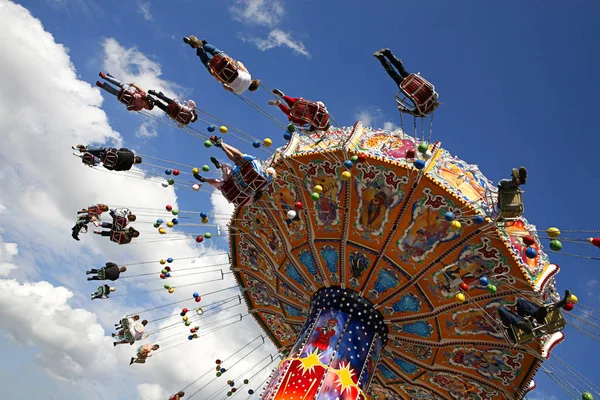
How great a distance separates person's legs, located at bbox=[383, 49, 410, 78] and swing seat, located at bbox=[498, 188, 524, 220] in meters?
3.12

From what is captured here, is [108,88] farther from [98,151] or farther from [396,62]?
[396,62]

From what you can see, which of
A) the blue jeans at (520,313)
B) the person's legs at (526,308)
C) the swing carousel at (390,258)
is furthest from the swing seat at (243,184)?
the person's legs at (526,308)

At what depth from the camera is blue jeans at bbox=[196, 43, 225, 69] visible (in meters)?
9.30

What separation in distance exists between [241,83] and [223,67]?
1.61ft

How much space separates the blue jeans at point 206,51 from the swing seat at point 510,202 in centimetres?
647

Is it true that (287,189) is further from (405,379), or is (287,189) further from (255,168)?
(405,379)

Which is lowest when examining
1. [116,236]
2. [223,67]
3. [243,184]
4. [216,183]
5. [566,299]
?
[566,299]

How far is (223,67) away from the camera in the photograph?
9.30 metres

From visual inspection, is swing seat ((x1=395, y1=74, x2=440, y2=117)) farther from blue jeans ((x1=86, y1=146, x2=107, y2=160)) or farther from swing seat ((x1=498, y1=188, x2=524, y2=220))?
blue jeans ((x1=86, y1=146, x2=107, y2=160))

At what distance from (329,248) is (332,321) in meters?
1.91

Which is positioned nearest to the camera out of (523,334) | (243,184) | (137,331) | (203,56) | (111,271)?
(523,334)

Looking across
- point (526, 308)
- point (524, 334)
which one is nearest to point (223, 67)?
point (526, 308)

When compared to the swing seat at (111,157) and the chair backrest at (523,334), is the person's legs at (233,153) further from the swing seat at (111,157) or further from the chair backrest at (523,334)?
the chair backrest at (523,334)

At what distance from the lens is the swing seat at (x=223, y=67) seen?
9305 millimetres
